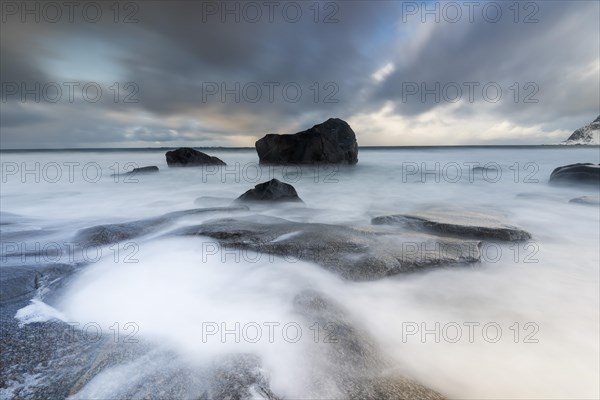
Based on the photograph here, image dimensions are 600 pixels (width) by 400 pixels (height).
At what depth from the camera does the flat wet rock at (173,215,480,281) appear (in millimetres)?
3805

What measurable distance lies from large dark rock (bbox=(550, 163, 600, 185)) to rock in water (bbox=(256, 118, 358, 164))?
1318 cm

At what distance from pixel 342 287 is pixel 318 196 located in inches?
292

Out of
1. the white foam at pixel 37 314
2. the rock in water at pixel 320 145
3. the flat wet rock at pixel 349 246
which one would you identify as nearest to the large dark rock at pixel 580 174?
the flat wet rock at pixel 349 246

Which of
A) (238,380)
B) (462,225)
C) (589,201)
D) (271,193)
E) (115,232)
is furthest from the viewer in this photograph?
(589,201)

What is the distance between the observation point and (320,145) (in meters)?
23.1

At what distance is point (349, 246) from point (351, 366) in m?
2.14

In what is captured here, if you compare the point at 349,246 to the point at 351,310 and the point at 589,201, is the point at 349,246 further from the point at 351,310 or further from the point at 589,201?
the point at 589,201

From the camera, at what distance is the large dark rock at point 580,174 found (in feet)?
38.9

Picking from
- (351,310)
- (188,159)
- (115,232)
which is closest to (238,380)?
(351,310)

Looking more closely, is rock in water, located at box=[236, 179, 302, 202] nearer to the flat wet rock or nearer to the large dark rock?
the flat wet rock

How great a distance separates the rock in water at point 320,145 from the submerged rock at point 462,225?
1739 centimetres

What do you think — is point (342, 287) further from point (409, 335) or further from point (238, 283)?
point (238, 283)

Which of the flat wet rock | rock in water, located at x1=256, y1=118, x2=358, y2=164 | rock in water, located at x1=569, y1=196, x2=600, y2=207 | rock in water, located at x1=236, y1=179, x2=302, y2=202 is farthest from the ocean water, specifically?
rock in water, located at x1=256, y1=118, x2=358, y2=164

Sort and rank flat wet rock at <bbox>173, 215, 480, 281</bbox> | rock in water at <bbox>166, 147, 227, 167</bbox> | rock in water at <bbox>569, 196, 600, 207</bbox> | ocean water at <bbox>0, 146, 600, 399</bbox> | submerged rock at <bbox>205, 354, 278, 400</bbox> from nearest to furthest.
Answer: submerged rock at <bbox>205, 354, 278, 400</bbox> → ocean water at <bbox>0, 146, 600, 399</bbox> → flat wet rock at <bbox>173, 215, 480, 281</bbox> → rock in water at <bbox>569, 196, 600, 207</bbox> → rock in water at <bbox>166, 147, 227, 167</bbox>
